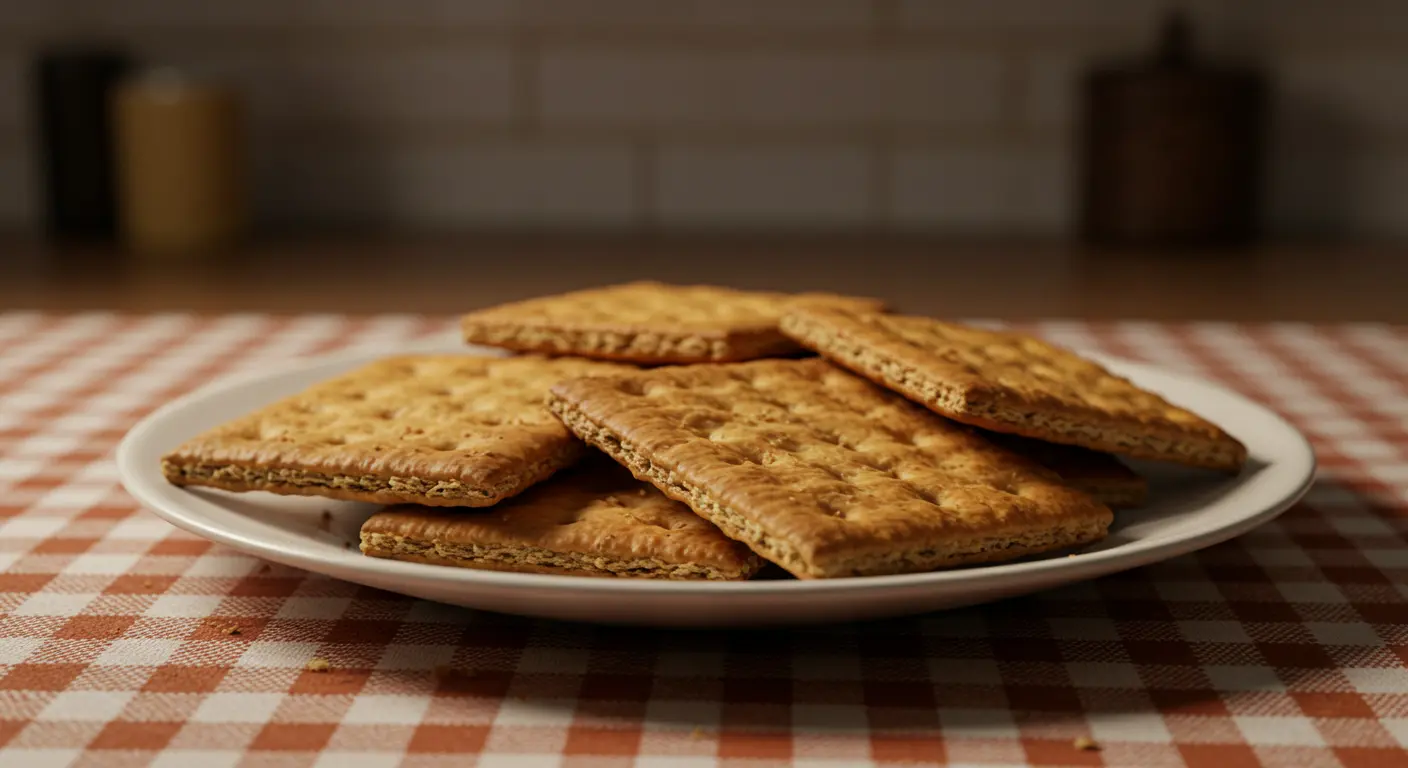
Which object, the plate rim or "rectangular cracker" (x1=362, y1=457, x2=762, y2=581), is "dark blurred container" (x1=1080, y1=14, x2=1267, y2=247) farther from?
"rectangular cracker" (x1=362, y1=457, x2=762, y2=581)

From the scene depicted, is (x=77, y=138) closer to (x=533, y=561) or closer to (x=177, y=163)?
(x=177, y=163)

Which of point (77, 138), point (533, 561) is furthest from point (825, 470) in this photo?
point (77, 138)

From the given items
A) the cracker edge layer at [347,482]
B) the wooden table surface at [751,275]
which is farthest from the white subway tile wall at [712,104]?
the cracker edge layer at [347,482]

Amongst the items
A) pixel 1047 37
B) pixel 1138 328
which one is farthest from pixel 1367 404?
pixel 1047 37

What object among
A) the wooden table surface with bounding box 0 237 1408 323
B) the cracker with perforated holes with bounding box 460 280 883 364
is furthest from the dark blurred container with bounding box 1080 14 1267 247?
the cracker with perforated holes with bounding box 460 280 883 364

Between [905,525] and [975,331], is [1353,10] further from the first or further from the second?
[905,525]

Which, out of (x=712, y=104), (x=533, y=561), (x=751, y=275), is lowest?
(x=751, y=275)
